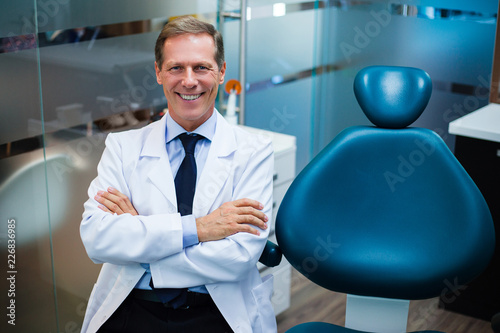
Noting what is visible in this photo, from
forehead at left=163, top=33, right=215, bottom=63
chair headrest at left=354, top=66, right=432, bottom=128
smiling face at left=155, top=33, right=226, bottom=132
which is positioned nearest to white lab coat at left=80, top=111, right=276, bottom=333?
smiling face at left=155, top=33, right=226, bottom=132

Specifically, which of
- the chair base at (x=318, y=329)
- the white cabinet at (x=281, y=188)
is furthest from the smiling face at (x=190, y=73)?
Answer: the white cabinet at (x=281, y=188)

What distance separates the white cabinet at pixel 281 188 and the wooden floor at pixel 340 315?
76 millimetres

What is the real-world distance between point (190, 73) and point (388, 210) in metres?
0.64

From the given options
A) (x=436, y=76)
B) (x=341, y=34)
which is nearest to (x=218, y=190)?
(x=436, y=76)

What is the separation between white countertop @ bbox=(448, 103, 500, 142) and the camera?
2539 mm

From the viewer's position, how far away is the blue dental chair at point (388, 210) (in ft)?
5.32

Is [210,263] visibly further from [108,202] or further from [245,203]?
[108,202]

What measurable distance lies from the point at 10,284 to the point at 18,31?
2.68 feet

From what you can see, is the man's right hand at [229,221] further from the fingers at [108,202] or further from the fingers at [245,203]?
the fingers at [108,202]

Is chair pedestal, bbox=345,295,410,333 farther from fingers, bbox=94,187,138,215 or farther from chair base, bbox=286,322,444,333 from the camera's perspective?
fingers, bbox=94,187,138,215

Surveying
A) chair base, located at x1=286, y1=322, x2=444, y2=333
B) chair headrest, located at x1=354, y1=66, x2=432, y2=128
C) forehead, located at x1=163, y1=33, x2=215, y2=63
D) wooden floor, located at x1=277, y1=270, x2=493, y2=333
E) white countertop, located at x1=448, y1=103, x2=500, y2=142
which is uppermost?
forehead, located at x1=163, y1=33, x2=215, y2=63

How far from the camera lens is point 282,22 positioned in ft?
10.9

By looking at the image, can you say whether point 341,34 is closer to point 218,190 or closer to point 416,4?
point 416,4

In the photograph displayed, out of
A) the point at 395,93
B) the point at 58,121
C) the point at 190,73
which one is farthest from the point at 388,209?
the point at 58,121
